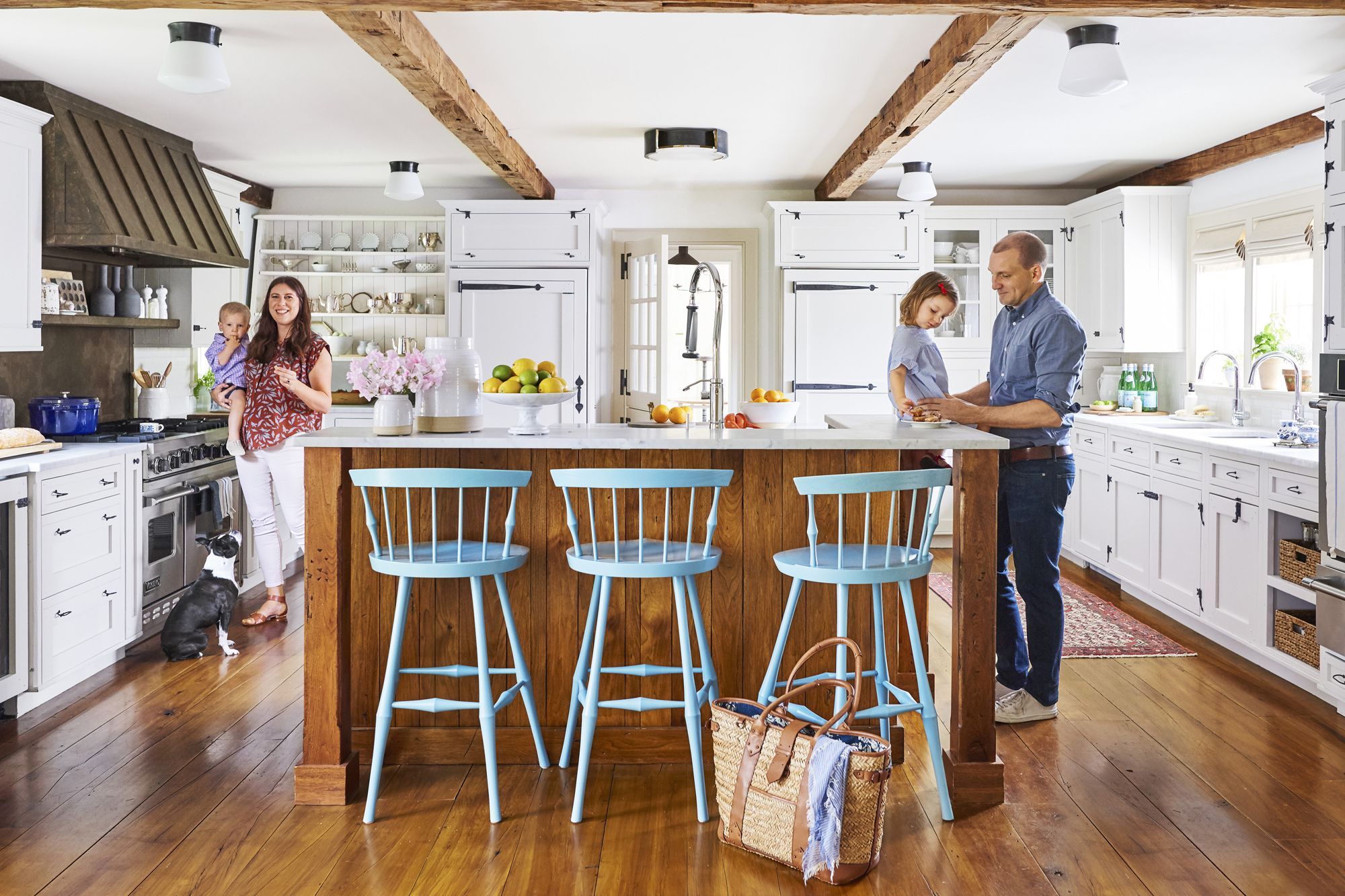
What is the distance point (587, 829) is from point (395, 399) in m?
1.35

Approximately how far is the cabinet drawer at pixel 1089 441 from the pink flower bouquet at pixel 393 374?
4141 millimetres

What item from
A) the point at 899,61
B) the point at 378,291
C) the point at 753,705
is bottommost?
the point at 753,705

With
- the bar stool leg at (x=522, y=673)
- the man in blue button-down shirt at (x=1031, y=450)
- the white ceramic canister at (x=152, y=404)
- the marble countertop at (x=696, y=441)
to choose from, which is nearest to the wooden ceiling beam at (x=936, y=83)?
the man in blue button-down shirt at (x=1031, y=450)

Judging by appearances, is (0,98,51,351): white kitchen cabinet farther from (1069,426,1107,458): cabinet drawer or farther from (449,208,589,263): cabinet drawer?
(1069,426,1107,458): cabinet drawer

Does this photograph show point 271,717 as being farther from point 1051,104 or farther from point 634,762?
point 1051,104

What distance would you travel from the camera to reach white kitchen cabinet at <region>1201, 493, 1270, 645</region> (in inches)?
167

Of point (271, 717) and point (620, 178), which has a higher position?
point (620, 178)

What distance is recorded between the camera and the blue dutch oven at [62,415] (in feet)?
14.4

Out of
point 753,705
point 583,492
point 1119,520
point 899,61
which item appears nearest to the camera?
point 753,705

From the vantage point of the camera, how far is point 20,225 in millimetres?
4258

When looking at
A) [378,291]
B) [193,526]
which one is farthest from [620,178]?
[193,526]

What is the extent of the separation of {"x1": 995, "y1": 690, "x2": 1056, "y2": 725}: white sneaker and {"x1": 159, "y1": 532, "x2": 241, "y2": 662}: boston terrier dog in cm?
311

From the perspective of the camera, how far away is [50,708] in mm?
3723

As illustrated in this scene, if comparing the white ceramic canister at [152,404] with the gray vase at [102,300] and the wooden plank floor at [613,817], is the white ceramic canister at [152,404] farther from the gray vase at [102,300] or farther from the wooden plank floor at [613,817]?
the wooden plank floor at [613,817]
